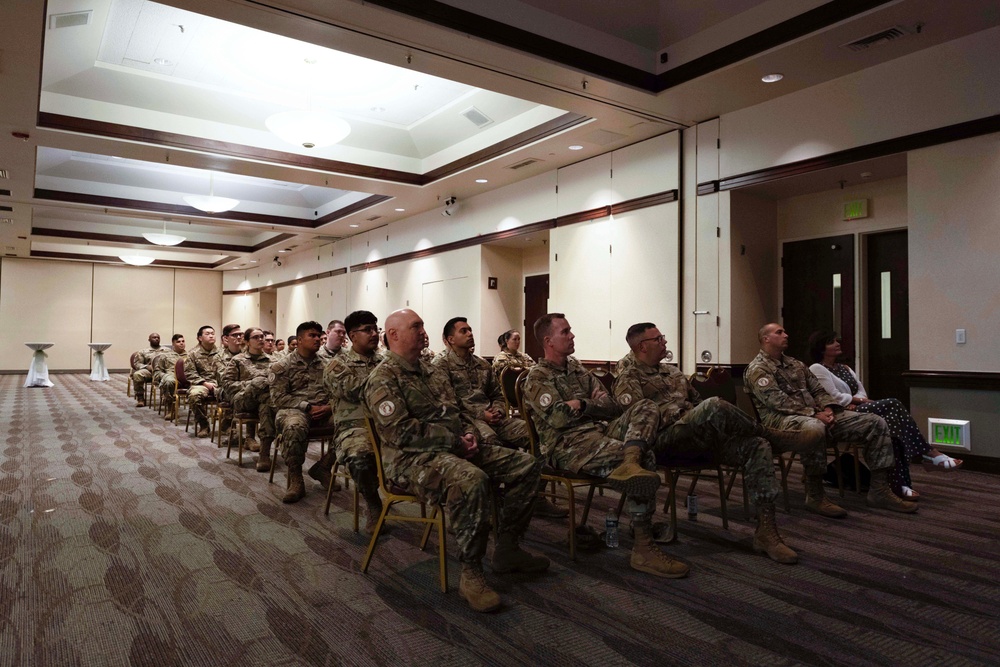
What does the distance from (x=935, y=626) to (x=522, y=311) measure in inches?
348

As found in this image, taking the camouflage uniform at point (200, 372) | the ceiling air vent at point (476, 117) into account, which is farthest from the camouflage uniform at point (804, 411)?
the camouflage uniform at point (200, 372)

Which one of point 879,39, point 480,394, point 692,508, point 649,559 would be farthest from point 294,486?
point 879,39

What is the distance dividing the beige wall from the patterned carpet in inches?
737

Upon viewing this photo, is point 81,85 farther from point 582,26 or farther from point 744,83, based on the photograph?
point 744,83

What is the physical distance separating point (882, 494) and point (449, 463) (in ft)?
11.0

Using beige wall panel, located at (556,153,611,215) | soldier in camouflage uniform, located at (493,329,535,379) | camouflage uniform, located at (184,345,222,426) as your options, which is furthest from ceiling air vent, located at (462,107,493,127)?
camouflage uniform, located at (184,345,222,426)

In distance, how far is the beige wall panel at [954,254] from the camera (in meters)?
5.24

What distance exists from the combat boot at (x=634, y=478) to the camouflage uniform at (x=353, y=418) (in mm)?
1445

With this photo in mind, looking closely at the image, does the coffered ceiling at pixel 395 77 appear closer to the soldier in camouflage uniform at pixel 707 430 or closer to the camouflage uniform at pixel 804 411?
the camouflage uniform at pixel 804 411

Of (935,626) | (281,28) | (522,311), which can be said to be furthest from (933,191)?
(522,311)

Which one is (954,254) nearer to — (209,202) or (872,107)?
(872,107)

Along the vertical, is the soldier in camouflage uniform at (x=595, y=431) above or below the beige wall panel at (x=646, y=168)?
below

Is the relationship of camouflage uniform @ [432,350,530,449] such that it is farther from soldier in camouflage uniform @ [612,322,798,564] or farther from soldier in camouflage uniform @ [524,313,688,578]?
soldier in camouflage uniform @ [612,322,798,564]

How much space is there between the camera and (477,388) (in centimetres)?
516
